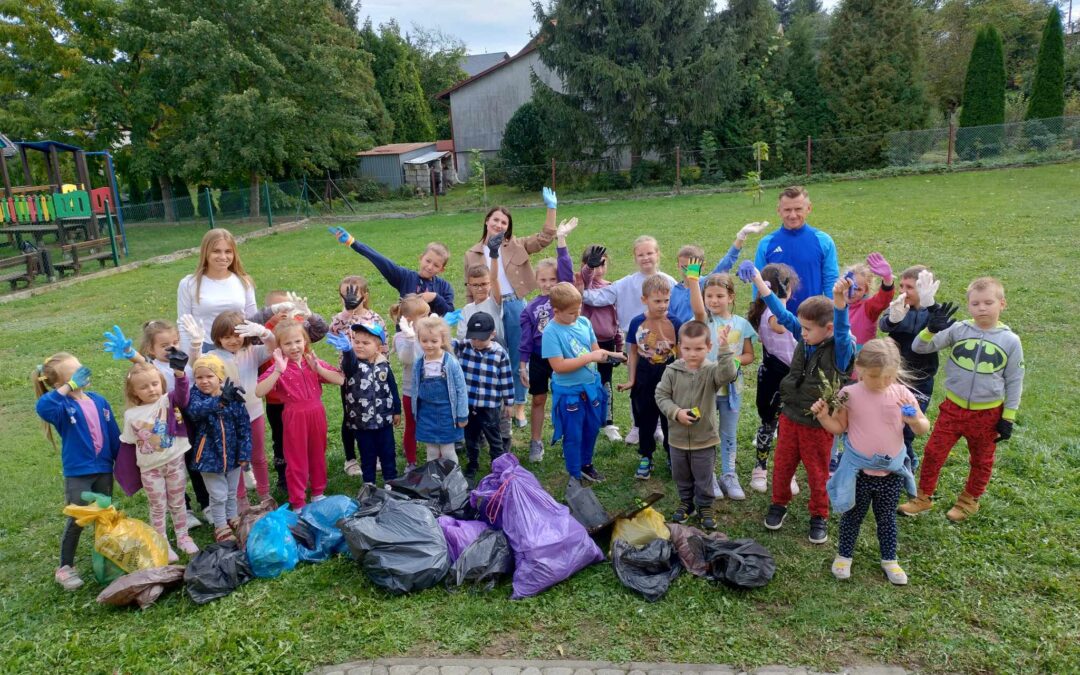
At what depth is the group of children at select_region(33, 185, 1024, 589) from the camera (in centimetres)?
421

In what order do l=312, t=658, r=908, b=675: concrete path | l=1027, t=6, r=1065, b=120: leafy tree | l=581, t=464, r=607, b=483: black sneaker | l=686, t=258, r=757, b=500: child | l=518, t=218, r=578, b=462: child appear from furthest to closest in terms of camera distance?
l=1027, t=6, r=1065, b=120: leafy tree, l=518, t=218, r=578, b=462: child, l=581, t=464, r=607, b=483: black sneaker, l=686, t=258, r=757, b=500: child, l=312, t=658, r=908, b=675: concrete path

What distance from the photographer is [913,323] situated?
15.6 ft

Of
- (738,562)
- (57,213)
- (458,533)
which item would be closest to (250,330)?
(458,533)

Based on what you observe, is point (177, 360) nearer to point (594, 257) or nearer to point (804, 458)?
point (594, 257)

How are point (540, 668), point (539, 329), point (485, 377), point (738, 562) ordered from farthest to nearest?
1. point (539, 329)
2. point (485, 377)
3. point (738, 562)
4. point (540, 668)

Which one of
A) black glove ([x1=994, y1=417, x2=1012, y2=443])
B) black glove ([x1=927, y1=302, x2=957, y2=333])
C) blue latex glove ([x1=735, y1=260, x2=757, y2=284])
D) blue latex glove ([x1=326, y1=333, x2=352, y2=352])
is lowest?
black glove ([x1=994, y1=417, x2=1012, y2=443])

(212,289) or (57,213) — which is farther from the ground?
(57,213)

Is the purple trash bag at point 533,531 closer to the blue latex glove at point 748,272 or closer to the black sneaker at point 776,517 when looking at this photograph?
the black sneaker at point 776,517

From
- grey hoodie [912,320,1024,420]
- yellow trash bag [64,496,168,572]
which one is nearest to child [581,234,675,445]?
grey hoodie [912,320,1024,420]

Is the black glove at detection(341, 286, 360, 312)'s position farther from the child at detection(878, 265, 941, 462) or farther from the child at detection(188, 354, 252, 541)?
the child at detection(878, 265, 941, 462)

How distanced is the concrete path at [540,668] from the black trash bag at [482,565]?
0.56 meters

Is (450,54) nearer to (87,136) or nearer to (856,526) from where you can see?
(87,136)

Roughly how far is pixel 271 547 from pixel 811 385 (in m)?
3.47

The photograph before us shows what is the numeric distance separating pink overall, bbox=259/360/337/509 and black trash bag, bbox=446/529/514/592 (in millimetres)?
1532
